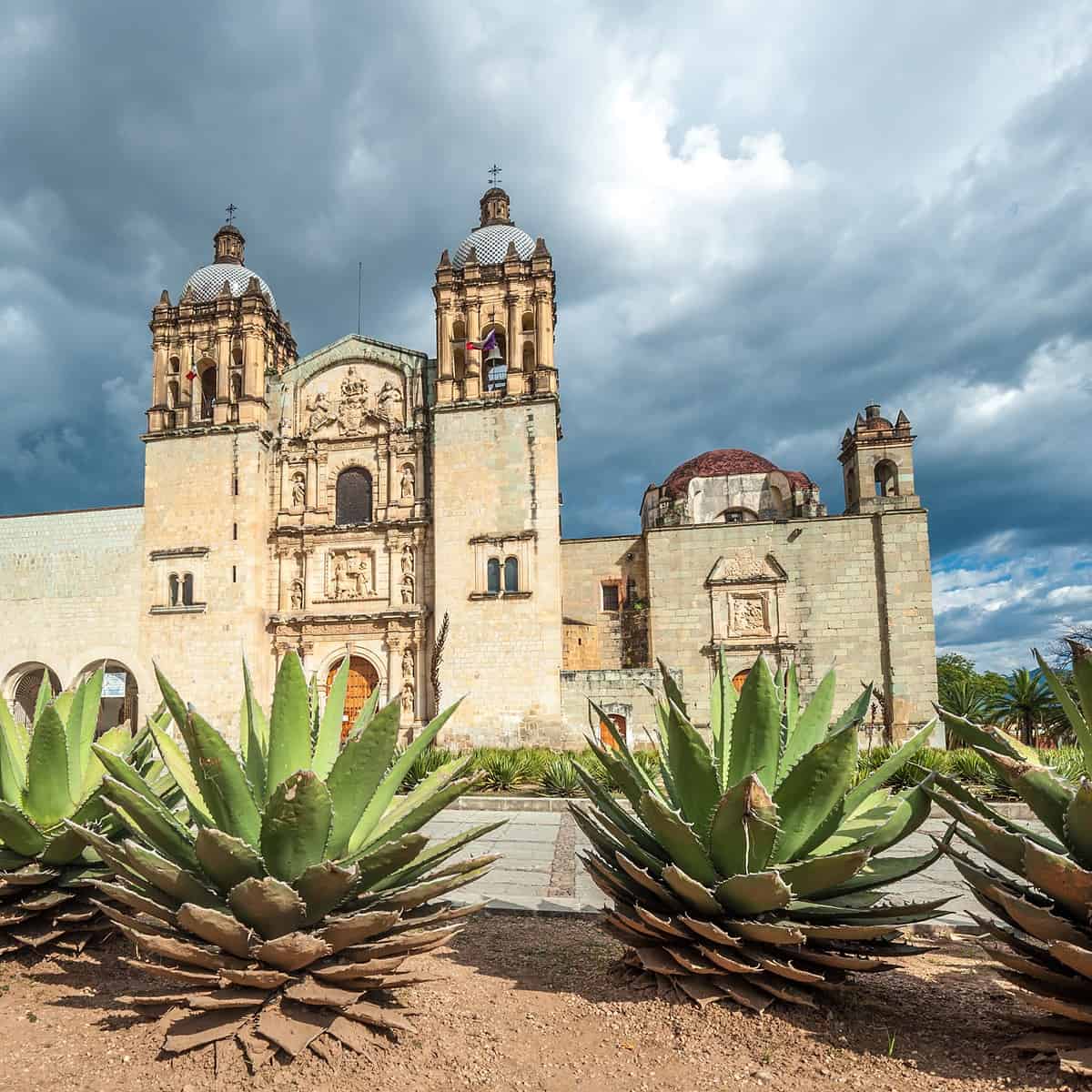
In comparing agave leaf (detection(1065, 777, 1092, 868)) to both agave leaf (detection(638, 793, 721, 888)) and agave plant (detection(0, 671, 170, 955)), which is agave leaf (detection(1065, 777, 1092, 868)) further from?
agave plant (detection(0, 671, 170, 955))

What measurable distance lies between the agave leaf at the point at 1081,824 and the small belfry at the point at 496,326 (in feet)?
62.9

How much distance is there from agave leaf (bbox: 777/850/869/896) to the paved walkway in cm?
86

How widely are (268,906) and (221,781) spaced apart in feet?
1.37

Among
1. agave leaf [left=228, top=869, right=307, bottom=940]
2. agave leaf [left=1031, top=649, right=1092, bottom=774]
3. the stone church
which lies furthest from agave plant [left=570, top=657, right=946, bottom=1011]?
the stone church

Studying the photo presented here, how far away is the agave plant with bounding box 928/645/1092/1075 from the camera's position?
2135mm

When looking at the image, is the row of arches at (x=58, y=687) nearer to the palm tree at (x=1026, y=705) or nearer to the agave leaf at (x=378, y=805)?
the agave leaf at (x=378, y=805)

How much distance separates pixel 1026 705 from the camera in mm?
19078

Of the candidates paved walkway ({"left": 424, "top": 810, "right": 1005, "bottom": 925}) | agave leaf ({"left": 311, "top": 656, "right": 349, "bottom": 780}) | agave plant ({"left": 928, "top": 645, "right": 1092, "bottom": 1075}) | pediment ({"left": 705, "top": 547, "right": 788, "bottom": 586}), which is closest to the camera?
agave plant ({"left": 928, "top": 645, "right": 1092, "bottom": 1075})

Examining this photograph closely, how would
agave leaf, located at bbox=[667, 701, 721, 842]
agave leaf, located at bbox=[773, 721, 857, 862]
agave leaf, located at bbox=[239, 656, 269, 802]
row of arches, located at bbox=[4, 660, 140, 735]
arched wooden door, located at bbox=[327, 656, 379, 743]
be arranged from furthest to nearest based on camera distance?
row of arches, located at bbox=[4, 660, 140, 735]
arched wooden door, located at bbox=[327, 656, 379, 743]
agave leaf, located at bbox=[239, 656, 269, 802]
agave leaf, located at bbox=[667, 701, 721, 842]
agave leaf, located at bbox=[773, 721, 857, 862]

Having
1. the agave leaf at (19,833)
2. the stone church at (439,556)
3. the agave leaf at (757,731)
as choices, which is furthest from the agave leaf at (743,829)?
the stone church at (439,556)

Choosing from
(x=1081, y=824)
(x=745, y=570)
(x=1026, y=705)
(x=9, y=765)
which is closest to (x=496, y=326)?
(x=745, y=570)

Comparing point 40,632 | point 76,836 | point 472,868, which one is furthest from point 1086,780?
point 40,632

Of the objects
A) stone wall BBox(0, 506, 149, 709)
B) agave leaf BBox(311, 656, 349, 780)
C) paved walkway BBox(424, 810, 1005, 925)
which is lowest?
paved walkway BBox(424, 810, 1005, 925)

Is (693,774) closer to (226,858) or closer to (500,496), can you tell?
(226,858)
